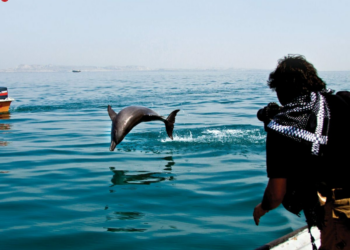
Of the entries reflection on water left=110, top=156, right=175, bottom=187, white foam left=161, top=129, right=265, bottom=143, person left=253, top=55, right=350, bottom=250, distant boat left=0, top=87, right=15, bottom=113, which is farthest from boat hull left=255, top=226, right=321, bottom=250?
distant boat left=0, top=87, right=15, bottom=113

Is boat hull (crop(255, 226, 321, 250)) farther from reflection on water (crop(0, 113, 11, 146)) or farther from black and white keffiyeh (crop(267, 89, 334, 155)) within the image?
reflection on water (crop(0, 113, 11, 146))

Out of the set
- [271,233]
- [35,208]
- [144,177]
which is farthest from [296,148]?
[144,177]

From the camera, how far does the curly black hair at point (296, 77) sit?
348 cm

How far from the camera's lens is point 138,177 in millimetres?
10055

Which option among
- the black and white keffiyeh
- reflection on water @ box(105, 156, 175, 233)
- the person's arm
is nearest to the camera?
the black and white keffiyeh

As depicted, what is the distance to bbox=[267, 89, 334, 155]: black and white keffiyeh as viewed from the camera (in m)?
3.31

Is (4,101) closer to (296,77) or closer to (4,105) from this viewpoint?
(4,105)

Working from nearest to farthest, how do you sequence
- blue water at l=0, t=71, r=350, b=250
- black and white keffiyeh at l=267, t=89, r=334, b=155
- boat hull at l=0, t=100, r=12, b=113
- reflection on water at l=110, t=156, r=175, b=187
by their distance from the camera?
black and white keffiyeh at l=267, t=89, r=334, b=155, blue water at l=0, t=71, r=350, b=250, reflection on water at l=110, t=156, r=175, b=187, boat hull at l=0, t=100, r=12, b=113

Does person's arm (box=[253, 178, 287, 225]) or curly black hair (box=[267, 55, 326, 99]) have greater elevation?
curly black hair (box=[267, 55, 326, 99])

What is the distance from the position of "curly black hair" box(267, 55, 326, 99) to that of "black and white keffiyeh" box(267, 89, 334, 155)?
0.08 metres

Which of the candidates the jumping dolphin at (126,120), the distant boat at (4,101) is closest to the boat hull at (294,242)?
the jumping dolphin at (126,120)

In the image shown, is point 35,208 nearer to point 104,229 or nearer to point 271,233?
point 104,229

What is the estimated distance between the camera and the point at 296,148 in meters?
3.33

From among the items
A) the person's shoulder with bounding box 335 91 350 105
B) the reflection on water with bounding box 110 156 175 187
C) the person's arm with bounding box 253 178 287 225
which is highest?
the person's shoulder with bounding box 335 91 350 105
